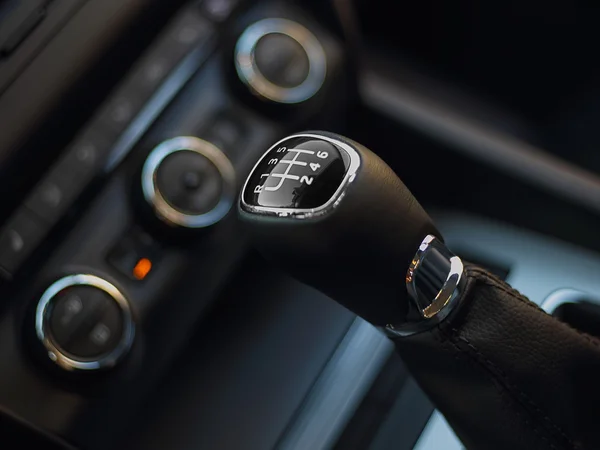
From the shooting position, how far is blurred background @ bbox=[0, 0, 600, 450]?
0.55m

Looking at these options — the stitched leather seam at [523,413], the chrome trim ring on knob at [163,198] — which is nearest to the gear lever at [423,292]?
the stitched leather seam at [523,413]

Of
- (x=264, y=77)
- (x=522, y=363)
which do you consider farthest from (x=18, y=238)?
(x=522, y=363)

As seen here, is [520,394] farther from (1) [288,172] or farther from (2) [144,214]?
(2) [144,214]

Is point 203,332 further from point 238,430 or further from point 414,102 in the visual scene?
point 414,102

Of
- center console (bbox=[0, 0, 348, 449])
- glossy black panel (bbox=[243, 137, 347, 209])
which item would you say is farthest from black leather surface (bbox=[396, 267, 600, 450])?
center console (bbox=[0, 0, 348, 449])

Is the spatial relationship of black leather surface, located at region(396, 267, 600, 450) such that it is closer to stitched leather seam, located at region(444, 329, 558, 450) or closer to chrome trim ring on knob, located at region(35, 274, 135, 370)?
stitched leather seam, located at region(444, 329, 558, 450)

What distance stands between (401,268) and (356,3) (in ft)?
1.52

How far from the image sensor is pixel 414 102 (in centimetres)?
73

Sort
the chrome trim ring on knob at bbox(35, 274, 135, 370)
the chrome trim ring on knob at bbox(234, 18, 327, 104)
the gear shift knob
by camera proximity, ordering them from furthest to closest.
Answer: the chrome trim ring on knob at bbox(234, 18, 327, 104) → the chrome trim ring on knob at bbox(35, 274, 135, 370) → the gear shift knob

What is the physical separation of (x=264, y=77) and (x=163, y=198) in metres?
0.14

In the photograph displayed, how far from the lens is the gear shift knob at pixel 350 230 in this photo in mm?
398

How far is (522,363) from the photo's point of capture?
445 mm

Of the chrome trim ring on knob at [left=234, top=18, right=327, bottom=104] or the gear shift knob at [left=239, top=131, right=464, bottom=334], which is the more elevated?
the chrome trim ring on knob at [left=234, top=18, right=327, bottom=104]

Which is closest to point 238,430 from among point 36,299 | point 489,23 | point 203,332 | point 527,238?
point 203,332
